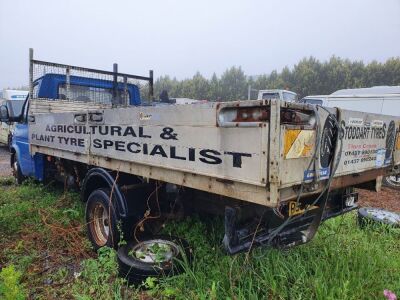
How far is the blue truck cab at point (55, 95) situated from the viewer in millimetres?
5457

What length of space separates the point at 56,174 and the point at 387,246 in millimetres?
4937

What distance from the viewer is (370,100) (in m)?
9.24

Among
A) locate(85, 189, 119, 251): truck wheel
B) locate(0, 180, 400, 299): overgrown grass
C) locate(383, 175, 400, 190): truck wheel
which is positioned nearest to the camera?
locate(0, 180, 400, 299): overgrown grass

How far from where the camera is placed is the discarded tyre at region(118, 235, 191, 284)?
2.87 m

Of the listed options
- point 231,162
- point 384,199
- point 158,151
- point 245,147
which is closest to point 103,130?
point 158,151

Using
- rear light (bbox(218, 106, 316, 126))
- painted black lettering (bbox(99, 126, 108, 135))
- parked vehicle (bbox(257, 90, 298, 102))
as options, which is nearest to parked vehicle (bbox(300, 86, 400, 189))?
parked vehicle (bbox(257, 90, 298, 102))

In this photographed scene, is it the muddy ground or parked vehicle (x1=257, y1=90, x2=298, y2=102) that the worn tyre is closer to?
the muddy ground

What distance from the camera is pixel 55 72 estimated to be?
5.48m

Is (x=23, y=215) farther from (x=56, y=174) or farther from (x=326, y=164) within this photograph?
(x=326, y=164)

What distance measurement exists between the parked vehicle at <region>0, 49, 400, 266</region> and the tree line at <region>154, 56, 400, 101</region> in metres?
32.1

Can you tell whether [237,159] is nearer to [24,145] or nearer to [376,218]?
[376,218]

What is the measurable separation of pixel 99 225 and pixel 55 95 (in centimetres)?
274

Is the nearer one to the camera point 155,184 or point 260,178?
point 260,178

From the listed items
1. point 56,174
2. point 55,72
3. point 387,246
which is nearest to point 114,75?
point 55,72
